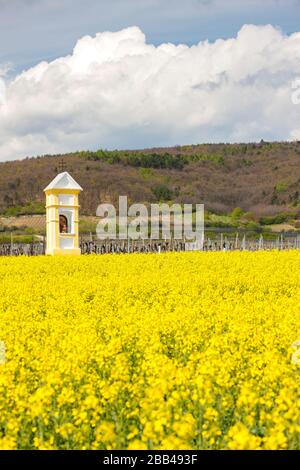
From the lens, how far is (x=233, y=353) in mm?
8719

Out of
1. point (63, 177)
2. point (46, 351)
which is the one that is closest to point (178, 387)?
point (46, 351)

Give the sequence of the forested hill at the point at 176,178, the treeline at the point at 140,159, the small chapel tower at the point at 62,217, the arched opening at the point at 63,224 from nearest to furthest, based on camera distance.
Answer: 1. the small chapel tower at the point at 62,217
2. the arched opening at the point at 63,224
3. the forested hill at the point at 176,178
4. the treeline at the point at 140,159

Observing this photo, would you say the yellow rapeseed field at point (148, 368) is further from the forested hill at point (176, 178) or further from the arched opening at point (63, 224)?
the forested hill at point (176, 178)

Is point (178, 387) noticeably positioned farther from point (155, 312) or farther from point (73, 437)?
point (155, 312)

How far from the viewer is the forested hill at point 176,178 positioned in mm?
105812

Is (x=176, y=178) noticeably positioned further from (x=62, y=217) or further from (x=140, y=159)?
(x=62, y=217)

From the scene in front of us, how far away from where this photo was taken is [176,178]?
127 m

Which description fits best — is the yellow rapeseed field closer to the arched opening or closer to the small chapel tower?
the small chapel tower

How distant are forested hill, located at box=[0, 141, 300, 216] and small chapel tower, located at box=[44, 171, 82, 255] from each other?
4989 cm

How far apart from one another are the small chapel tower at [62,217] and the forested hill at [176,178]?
164 feet

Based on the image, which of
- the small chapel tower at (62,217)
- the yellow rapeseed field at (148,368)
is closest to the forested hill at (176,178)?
the small chapel tower at (62,217)

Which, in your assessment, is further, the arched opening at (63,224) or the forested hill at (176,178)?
the forested hill at (176,178)

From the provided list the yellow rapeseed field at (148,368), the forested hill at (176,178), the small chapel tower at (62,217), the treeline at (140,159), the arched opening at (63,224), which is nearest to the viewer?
the yellow rapeseed field at (148,368)

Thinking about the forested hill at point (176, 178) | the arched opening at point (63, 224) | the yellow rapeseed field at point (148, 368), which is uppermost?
the forested hill at point (176, 178)
